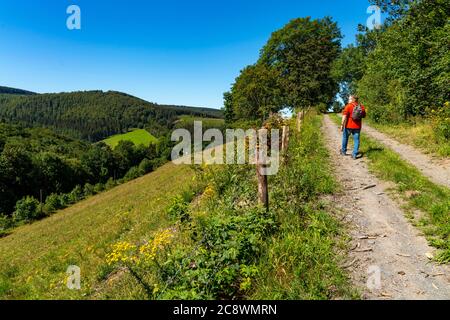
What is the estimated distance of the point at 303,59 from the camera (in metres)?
46.6

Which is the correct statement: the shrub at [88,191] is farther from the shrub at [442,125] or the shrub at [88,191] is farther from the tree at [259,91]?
the shrub at [442,125]

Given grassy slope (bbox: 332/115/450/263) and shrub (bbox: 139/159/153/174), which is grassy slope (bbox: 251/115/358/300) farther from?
shrub (bbox: 139/159/153/174)

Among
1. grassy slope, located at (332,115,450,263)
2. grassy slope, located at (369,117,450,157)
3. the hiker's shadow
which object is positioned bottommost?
grassy slope, located at (332,115,450,263)

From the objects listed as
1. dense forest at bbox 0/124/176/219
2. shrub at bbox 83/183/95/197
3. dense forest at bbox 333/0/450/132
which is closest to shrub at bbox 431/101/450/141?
dense forest at bbox 333/0/450/132

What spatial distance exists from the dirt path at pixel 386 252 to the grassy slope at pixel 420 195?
242mm

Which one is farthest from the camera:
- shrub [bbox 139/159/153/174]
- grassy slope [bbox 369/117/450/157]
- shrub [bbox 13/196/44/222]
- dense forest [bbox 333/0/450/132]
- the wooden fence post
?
shrub [bbox 139/159/153/174]

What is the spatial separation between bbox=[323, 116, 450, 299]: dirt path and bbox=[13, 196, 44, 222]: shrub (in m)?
62.7

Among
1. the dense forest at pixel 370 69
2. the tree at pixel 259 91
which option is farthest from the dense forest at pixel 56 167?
the dense forest at pixel 370 69

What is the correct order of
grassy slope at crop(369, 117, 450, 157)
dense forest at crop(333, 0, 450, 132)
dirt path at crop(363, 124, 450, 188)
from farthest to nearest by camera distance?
dense forest at crop(333, 0, 450, 132) < grassy slope at crop(369, 117, 450, 157) < dirt path at crop(363, 124, 450, 188)

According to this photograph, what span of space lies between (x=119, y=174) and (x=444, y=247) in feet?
397

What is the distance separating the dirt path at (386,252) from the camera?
14.5 feet

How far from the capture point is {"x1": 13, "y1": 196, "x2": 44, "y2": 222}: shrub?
55.3 metres
